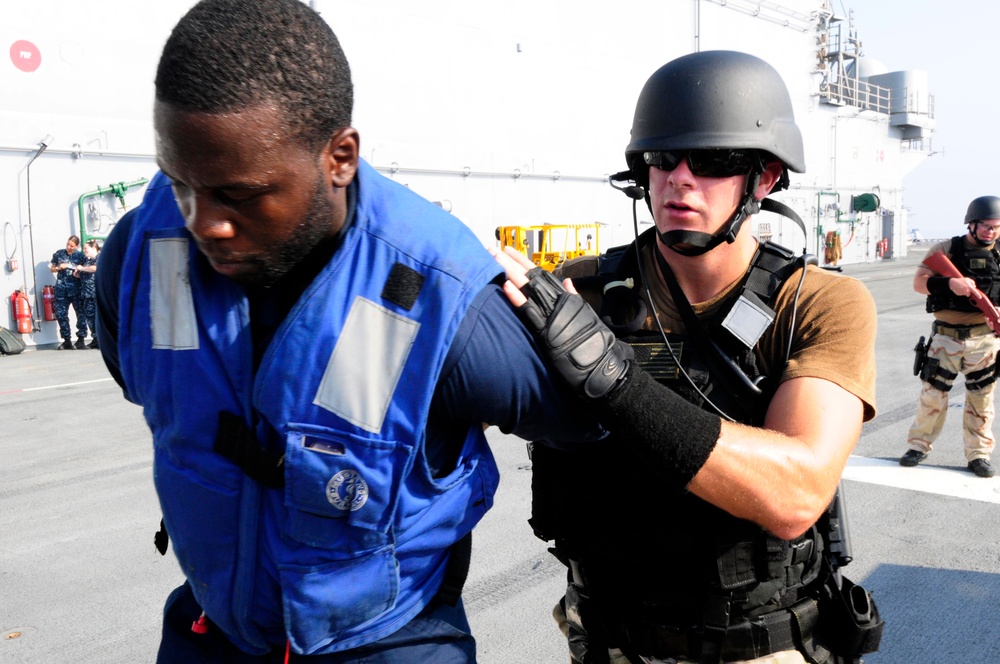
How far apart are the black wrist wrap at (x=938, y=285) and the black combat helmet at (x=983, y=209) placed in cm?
51

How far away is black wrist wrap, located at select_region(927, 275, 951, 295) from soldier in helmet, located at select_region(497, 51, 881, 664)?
4477 millimetres

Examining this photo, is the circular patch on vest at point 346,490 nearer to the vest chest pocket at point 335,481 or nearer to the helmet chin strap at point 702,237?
the vest chest pocket at point 335,481

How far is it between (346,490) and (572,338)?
48 centimetres

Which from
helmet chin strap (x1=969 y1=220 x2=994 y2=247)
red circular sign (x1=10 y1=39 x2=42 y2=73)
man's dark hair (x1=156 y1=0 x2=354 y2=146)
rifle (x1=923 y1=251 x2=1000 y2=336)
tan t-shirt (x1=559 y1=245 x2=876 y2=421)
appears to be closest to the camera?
man's dark hair (x1=156 y1=0 x2=354 y2=146)

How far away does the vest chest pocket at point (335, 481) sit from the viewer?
1355 millimetres

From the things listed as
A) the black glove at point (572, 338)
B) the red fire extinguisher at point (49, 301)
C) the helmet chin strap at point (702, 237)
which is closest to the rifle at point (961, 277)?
the helmet chin strap at point (702, 237)

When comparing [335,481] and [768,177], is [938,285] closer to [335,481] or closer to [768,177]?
[768,177]

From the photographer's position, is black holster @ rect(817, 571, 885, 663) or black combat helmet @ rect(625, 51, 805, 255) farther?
black combat helmet @ rect(625, 51, 805, 255)

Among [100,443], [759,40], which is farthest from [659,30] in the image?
[100,443]

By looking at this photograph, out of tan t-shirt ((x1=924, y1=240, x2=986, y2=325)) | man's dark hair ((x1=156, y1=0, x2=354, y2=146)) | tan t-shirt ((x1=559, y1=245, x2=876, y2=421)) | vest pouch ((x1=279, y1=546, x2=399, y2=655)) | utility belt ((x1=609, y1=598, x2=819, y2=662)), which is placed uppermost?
man's dark hair ((x1=156, y1=0, x2=354, y2=146))

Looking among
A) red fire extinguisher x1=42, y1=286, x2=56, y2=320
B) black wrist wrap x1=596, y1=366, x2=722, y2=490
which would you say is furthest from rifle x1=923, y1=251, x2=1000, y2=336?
A: red fire extinguisher x1=42, y1=286, x2=56, y2=320

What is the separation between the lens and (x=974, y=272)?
20.4 feet

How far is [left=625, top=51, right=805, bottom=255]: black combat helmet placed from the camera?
7.14ft

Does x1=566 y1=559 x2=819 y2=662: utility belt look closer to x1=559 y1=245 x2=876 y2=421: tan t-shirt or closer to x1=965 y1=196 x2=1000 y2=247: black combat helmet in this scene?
x1=559 y1=245 x2=876 y2=421: tan t-shirt
